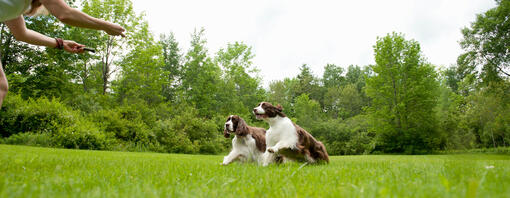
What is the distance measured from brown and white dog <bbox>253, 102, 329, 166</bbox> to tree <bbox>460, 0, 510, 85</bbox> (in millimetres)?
20072

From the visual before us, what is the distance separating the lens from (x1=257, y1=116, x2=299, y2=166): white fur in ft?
17.6

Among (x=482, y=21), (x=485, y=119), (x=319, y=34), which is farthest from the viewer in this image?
(x=319, y=34)

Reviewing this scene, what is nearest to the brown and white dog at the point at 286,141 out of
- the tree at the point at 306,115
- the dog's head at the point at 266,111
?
the dog's head at the point at 266,111

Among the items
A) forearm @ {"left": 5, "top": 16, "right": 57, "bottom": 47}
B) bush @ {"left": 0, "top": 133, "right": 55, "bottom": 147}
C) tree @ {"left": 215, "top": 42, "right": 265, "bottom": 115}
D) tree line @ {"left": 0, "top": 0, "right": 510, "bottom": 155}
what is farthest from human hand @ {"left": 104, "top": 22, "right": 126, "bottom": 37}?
tree @ {"left": 215, "top": 42, "right": 265, "bottom": 115}

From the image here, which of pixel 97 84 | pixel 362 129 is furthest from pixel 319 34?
pixel 97 84

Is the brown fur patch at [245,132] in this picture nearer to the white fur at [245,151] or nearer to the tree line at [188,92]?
the white fur at [245,151]

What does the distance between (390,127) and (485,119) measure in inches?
330

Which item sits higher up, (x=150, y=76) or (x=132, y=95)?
→ (x=150, y=76)

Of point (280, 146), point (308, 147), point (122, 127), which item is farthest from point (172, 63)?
point (280, 146)

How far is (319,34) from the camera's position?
28.7 metres

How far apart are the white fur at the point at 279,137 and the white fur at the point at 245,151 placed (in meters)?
0.91

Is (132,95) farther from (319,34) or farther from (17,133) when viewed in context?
(319,34)

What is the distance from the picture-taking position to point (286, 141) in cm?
543

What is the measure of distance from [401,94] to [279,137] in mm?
24057
